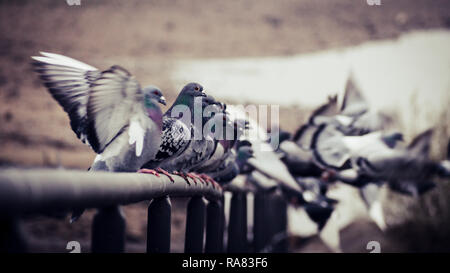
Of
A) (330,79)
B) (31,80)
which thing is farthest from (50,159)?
(330,79)

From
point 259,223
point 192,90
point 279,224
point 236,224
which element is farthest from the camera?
point 279,224

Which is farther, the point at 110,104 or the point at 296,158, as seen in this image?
the point at 296,158

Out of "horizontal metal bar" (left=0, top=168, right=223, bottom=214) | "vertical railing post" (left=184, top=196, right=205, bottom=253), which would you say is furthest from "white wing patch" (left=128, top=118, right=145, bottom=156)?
"horizontal metal bar" (left=0, top=168, right=223, bottom=214)

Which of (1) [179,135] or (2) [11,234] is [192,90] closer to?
(1) [179,135]

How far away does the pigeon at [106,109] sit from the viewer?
5.74 feet

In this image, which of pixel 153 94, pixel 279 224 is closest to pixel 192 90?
pixel 153 94

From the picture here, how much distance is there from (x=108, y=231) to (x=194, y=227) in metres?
1.12

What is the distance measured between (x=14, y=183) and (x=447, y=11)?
17.4 metres

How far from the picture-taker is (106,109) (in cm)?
182

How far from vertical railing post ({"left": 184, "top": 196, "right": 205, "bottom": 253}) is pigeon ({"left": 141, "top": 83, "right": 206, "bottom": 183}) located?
12 centimetres

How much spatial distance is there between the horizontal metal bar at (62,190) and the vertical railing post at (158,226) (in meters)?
0.30

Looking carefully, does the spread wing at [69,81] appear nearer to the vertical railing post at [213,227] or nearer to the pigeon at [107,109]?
the pigeon at [107,109]

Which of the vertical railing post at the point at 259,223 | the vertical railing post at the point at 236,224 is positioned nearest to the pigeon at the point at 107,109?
the vertical railing post at the point at 236,224

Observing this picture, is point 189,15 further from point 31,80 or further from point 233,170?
point 233,170
